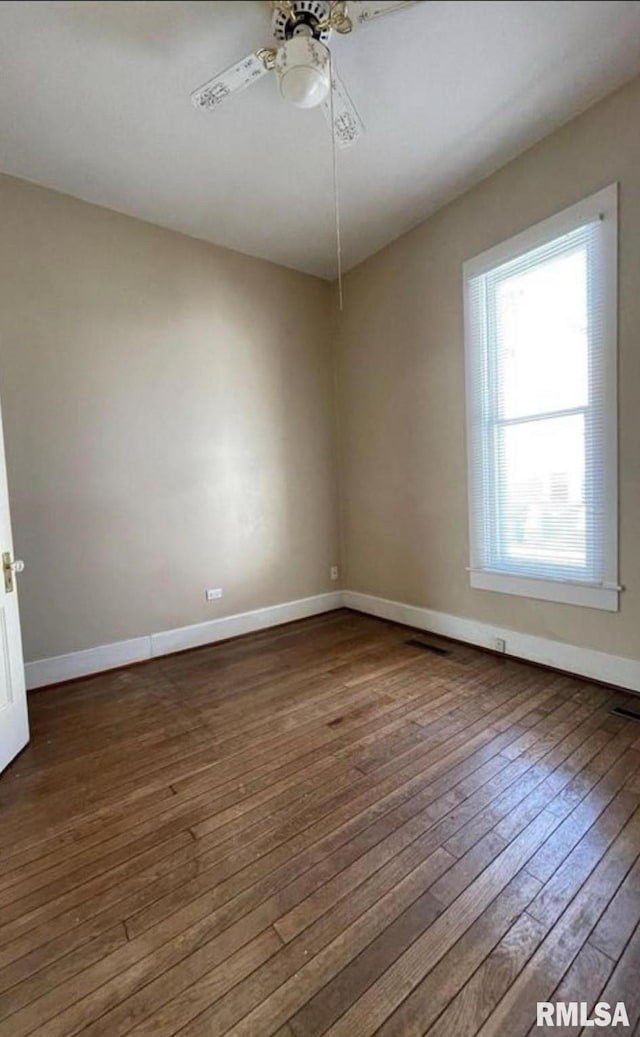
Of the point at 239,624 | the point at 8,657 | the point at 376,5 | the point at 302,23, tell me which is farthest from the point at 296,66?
the point at 239,624

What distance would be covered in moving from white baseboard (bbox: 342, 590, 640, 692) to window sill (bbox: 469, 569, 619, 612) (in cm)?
28

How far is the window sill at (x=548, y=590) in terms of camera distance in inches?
101

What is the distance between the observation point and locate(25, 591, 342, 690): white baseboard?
300 centimetres

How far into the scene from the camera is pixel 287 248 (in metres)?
3.79

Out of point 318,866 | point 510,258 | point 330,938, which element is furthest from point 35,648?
point 510,258

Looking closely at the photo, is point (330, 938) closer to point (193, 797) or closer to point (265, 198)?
point (193, 797)

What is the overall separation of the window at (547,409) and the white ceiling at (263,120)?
0.60m

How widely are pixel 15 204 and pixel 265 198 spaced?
5.35ft

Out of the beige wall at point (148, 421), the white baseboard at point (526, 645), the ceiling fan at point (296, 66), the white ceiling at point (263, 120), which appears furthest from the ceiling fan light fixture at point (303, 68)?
the white baseboard at point (526, 645)

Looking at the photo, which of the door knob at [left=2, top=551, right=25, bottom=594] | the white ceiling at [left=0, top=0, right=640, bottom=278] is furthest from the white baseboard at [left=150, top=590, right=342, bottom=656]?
the white ceiling at [left=0, top=0, right=640, bottom=278]

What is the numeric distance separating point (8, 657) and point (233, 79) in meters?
2.89

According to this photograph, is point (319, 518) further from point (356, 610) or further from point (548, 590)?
point (548, 590)

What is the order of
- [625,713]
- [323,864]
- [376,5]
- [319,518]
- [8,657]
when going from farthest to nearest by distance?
[319,518]
[625,713]
[8,657]
[323,864]
[376,5]

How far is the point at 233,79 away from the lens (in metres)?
1.94
